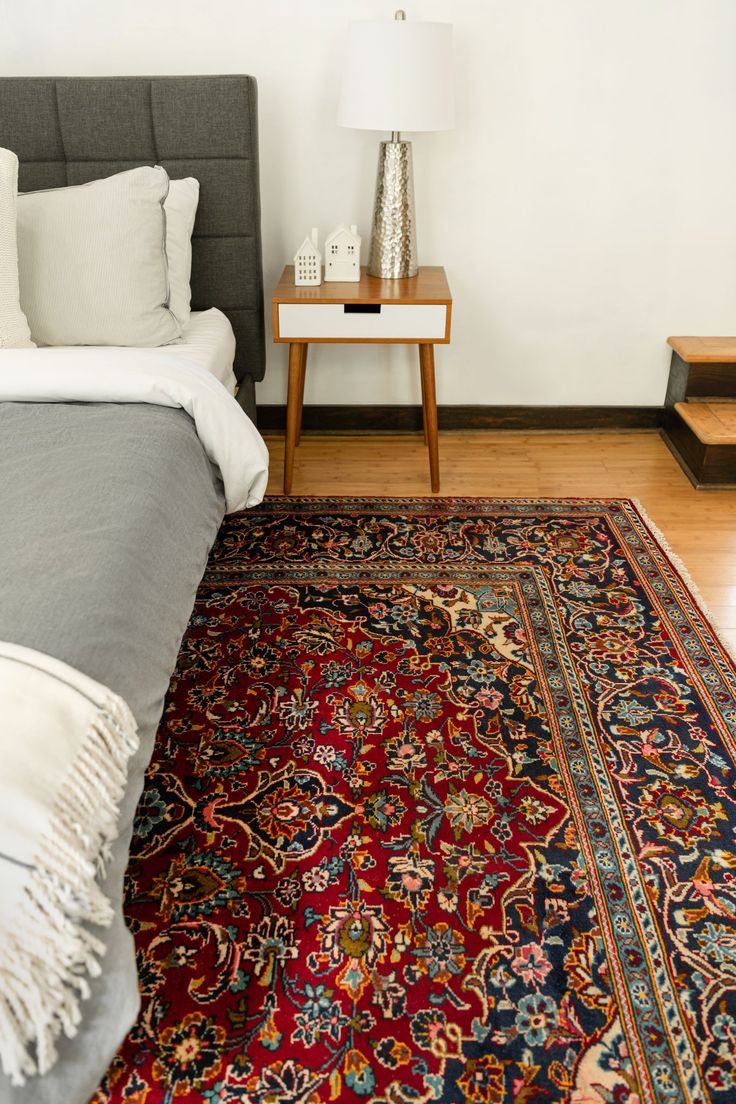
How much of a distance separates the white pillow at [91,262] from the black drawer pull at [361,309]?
56 centimetres

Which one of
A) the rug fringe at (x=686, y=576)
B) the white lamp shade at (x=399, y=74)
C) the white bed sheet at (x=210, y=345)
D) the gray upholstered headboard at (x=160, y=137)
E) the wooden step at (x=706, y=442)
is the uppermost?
the white lamp shade at (x=399, y=74)

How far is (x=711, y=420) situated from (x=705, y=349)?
0.27 m

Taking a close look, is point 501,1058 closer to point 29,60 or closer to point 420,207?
point 420,207

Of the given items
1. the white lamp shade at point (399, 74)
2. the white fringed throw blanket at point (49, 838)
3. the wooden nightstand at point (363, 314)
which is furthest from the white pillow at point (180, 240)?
the white fringed throw blanket at point (49, 838)

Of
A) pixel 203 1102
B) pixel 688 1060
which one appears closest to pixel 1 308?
pixel 203 1102

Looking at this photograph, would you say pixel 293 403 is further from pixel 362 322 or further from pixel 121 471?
pixel 121 471

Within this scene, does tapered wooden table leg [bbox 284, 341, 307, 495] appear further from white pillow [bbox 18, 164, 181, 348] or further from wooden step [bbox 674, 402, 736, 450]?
wooden step [bbox 674, 402, 736, 450]

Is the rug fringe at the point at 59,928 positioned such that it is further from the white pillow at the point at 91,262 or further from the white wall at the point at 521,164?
the white wall at the point at 521,164

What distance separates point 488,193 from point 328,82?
1.99 feet

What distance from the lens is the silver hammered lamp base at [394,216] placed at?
269cm

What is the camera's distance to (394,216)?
9.00ft

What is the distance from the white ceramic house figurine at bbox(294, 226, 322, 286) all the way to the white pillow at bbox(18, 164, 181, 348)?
1.56 feet

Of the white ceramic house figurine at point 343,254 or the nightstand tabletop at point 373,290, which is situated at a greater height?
the white ceramic house figurine at point 343,254

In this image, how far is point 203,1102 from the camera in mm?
1244
